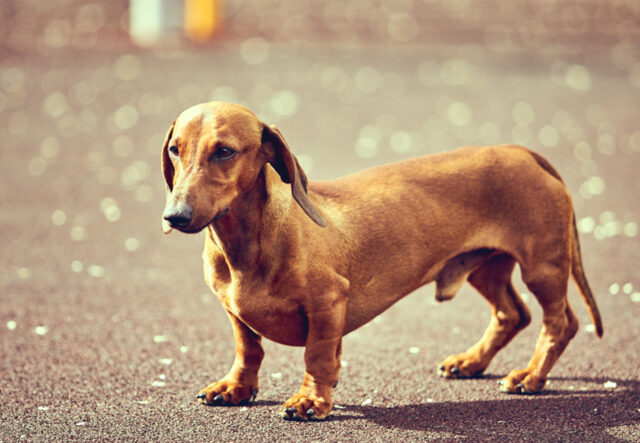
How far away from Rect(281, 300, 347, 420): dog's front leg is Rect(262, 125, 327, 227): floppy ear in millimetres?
415

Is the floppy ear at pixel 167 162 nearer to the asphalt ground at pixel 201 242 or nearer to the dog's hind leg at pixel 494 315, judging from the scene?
the asphalt ground at pixel 201 242

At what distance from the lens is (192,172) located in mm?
3451

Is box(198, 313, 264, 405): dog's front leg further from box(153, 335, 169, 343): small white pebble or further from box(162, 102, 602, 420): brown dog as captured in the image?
box(153, 335, 169, 343): small white pebble

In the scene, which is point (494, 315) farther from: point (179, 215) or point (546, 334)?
point (179, 215)

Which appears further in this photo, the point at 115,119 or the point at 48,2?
the point at 48,2

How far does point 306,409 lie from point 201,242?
3.68 metres

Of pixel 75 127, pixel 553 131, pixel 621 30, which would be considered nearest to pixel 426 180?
pixel 553 131

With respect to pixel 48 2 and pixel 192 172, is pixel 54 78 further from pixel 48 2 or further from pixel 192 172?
pixel 192 172

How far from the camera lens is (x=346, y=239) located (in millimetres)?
4004

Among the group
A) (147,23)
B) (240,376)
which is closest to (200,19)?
(147,23)

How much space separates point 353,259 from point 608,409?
4.45ft

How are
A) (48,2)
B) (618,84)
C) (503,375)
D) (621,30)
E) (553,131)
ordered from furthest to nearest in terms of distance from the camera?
(48,2), (621,30), (618,84), (553,131), (503,375)

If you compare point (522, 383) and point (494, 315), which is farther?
point (494, 315)

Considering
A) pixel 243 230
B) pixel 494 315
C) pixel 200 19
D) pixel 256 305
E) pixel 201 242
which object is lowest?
pixel 201 242
